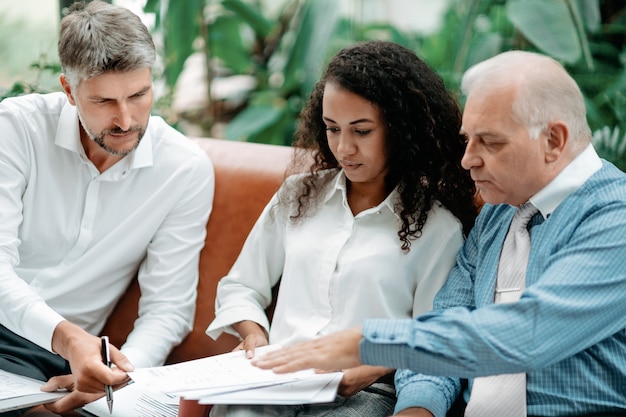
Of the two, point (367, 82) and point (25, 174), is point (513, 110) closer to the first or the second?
point (367, 82)

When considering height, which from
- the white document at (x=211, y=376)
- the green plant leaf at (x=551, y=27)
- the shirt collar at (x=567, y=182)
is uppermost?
the green plant leaf at (x=551, y=27)

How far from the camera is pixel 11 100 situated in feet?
7.46

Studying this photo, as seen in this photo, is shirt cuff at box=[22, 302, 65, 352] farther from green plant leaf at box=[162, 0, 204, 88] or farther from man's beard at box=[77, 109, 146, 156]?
green plant leaf at box=[162, 0, 204, 88]

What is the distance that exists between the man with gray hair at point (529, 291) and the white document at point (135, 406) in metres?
0.48

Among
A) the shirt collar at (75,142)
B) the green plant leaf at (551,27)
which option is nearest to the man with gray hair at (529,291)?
the shirt collar at (75,142)

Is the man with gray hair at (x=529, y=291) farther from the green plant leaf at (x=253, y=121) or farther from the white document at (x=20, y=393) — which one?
the green plant leaf at (x=253, y=121)

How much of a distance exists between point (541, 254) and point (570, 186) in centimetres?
15

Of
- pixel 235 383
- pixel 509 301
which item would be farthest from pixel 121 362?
pixel 509 301

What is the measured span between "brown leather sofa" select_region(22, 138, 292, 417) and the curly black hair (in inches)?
16.1

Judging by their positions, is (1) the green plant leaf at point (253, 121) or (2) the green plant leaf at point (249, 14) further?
(2) the green plant leaf at point (249, 14)

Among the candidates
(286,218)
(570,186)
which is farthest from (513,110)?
(286,218)

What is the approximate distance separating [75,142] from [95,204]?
0.58 feet

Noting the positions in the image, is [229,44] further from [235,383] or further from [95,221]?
[235,383]

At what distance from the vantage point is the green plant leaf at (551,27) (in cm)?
308
